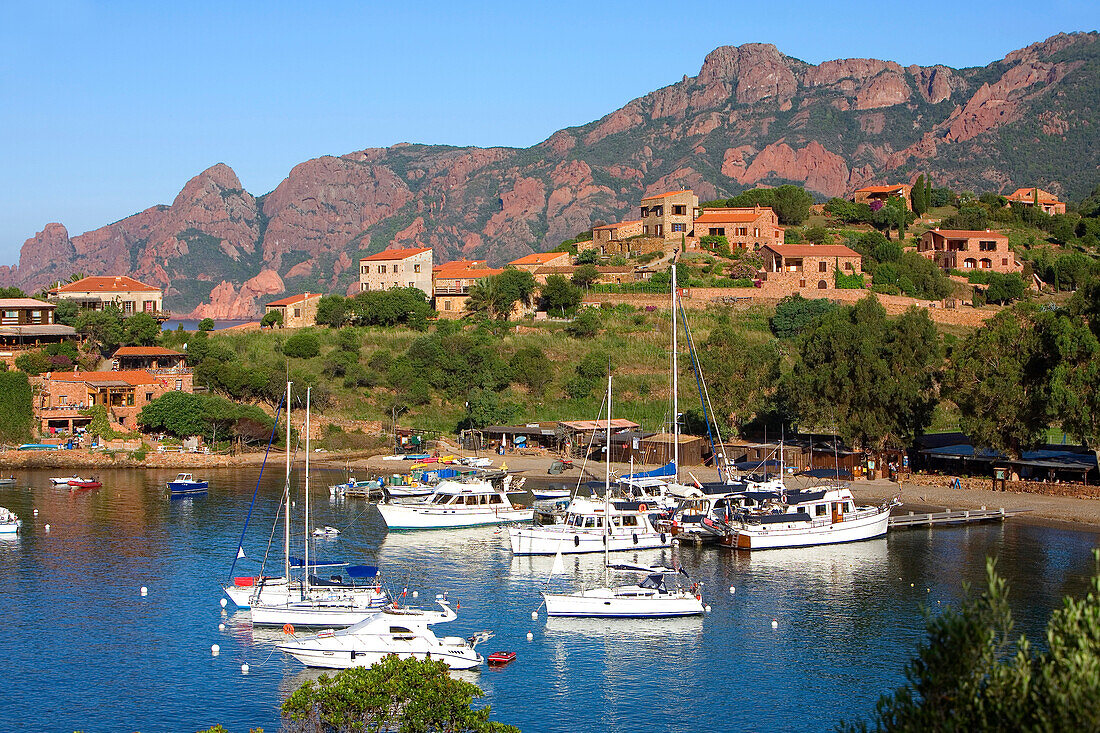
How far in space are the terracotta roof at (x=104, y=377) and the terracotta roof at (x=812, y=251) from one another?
59125mm

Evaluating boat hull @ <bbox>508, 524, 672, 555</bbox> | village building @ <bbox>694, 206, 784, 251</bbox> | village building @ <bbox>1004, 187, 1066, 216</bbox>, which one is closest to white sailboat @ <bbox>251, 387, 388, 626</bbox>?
boat hull @ <bbox>508, 524, 672, 555</bbox>

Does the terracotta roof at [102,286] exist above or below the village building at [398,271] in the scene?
below

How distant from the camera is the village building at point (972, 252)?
114 meters

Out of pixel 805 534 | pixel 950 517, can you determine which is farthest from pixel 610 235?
pixel 805 534

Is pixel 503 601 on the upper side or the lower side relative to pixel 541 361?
lower

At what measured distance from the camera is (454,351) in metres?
93.9

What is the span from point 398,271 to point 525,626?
84318 mm

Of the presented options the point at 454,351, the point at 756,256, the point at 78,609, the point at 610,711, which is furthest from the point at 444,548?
the point at 756,256

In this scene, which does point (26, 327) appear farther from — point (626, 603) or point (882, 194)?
point (882, 194)

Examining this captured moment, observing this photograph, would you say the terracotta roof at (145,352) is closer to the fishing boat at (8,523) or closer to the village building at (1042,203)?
the fishing boat at (8,523)

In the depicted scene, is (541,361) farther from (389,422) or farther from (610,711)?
(610,711)

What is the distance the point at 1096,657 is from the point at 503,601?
28.3 m

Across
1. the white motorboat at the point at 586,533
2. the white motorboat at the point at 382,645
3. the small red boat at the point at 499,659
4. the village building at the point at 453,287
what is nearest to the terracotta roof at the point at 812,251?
the village building at the point at 453,287

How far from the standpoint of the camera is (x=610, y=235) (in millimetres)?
127250
